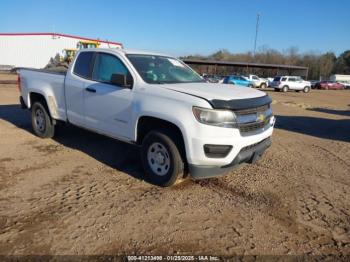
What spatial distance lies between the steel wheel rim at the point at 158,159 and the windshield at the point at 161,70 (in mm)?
985

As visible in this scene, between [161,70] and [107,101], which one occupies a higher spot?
[161,70]

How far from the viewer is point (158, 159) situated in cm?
481

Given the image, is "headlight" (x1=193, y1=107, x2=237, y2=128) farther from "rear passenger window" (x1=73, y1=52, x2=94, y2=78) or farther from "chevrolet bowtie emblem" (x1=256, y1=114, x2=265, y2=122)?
"rear passenger window" (x1=73, y1=52, x2=94, y2=78)

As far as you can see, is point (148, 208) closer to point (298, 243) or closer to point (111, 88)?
point (298, 243)

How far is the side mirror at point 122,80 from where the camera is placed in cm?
496

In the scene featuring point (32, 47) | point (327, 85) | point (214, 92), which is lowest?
point (327, 85)

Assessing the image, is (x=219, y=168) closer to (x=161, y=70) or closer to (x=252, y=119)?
(x=252, y=119)

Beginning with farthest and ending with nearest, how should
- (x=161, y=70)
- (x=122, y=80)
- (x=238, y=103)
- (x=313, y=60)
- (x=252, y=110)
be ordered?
(x=313, y=60) → (x=161, y=70) → (x=122, y=80) → (x=252, y=110) → (x=238, y=103)

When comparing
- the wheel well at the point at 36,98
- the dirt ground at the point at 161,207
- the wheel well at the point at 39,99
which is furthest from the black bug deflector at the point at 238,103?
the wheel well at the point at 36,98

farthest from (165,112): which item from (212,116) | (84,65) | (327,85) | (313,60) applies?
(313,60)

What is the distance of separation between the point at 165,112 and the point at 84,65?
2305mm

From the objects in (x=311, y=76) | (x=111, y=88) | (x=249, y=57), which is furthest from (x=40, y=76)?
(x=249, y=57)

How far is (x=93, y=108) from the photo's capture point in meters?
5.66

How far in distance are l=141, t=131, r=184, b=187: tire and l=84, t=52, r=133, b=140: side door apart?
0.43 meters
